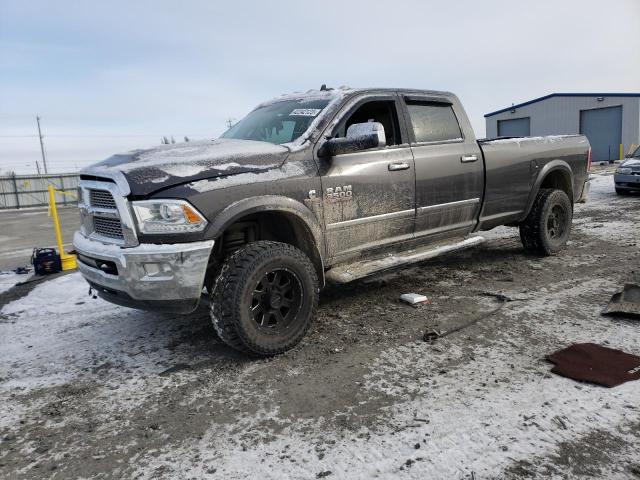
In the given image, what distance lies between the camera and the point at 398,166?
4168 millimetres

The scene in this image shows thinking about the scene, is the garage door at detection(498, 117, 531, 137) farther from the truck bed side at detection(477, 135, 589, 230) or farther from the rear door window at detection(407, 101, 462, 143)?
the rear door window at detection(407, 101, 462, 143)

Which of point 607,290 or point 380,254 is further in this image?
point 607,290

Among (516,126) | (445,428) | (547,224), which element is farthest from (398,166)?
(516,126)

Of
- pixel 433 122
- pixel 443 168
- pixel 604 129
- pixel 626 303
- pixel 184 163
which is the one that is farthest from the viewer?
pixel 604 129

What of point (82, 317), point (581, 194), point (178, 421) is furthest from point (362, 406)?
point (581, 194)

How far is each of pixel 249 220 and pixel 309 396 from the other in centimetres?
141

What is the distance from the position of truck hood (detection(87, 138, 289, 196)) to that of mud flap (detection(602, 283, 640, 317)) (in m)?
2.98

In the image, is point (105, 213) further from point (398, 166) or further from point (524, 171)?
point (524, 171)

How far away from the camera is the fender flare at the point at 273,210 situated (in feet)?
10.2

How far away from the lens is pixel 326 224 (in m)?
3.73

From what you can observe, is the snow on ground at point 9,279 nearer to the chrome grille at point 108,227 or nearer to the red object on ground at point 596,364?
the chrome grille at point 108,227

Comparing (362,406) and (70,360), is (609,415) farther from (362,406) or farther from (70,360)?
(70,360)

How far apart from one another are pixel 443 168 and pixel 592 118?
3140 centimetres

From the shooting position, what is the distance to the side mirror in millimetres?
3551
